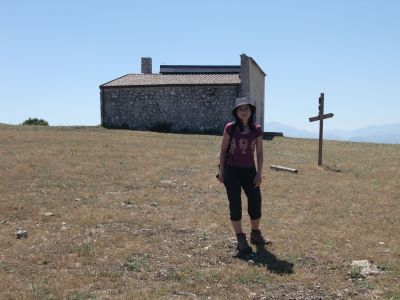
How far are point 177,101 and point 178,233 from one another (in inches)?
988

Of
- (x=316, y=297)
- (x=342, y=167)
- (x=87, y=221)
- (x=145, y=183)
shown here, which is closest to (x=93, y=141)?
(x=145, y=183)

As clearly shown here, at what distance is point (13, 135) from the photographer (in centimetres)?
2227

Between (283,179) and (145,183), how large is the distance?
3.91 m

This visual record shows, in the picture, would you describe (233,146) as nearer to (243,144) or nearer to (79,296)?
(243,144)

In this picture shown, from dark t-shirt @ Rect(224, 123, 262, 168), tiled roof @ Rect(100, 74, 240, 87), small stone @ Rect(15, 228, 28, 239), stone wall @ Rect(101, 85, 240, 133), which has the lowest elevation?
small stone @ Rect(15, 228, 28, 239)

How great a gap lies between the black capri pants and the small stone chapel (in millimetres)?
25021

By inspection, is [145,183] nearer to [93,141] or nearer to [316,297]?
[316,297]

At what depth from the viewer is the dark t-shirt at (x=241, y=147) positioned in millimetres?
7012

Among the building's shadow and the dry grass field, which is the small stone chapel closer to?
the dry grass field

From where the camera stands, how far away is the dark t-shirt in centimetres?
701

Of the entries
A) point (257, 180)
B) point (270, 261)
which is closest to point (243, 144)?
point (257, 180)

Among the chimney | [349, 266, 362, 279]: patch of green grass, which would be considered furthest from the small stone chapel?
[349, 266, 362, 279]: patch of green grass

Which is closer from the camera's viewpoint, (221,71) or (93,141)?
(93,141)

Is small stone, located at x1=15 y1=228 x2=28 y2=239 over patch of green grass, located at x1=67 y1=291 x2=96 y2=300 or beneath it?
over
